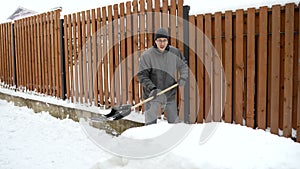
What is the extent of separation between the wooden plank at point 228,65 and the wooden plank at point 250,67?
0.78 ft

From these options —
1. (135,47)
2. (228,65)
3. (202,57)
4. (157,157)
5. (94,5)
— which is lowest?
(157,157)

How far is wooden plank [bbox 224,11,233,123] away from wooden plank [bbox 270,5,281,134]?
537mm

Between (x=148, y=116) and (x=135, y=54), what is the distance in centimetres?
122

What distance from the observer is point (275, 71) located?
3.31 meters

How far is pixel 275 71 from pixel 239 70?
1.49ft

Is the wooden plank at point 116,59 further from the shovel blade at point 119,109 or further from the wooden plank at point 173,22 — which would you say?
the wooden plank at point 173,22

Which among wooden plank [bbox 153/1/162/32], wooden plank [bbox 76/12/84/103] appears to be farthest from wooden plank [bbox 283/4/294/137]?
wooden plank [bbox 76/12/84/103]

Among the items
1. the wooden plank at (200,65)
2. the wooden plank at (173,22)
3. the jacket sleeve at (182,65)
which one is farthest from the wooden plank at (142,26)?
the wooden plank at (200,65)

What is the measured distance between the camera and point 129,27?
479 cm

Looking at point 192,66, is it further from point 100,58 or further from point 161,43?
point 100,58

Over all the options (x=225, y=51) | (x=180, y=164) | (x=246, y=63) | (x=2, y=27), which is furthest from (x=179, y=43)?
(x=2, y=27)

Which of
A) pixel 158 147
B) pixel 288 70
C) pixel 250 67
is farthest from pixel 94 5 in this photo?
pixel 158 147

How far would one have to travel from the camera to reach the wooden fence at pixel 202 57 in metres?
3.27

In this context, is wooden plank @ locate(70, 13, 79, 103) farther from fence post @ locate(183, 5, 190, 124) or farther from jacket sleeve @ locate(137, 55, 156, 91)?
fence post @ locate(183, 5, 190, 124)
